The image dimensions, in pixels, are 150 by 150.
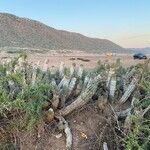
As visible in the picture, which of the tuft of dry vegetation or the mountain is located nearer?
the tuft of dry vegetation

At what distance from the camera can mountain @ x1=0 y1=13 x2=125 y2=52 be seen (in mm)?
93938

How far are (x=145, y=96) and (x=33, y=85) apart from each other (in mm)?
1392

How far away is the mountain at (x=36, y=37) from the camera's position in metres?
93.9

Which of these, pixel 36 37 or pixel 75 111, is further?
pixel 36 37

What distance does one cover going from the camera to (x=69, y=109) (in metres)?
6.50

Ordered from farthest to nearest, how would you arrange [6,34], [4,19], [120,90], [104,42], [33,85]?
[104,42], [4,19], [6,34], [120,90], [33,85]

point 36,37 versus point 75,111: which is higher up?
point 75,111

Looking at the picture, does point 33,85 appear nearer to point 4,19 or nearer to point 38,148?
point 38,148

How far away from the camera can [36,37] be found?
102 metres

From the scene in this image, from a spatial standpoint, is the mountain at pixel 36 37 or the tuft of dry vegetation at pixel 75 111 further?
the mountain at pixel 36 37

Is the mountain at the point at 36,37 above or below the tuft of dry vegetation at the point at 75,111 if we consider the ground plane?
below

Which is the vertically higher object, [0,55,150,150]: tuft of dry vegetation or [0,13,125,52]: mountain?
[0,55,150,150]: tuft of dry vegetation

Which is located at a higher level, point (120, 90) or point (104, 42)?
point (120, 90)

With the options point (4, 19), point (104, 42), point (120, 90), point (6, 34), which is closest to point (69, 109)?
point (120, 90)
